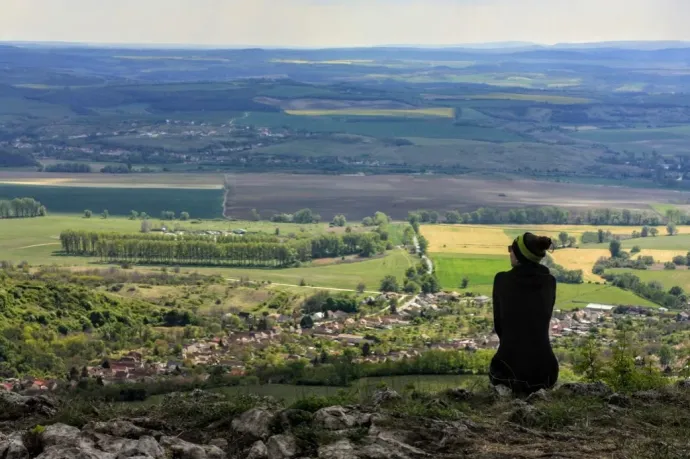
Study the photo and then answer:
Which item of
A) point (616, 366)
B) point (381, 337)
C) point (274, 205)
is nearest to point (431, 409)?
point (616, 366)

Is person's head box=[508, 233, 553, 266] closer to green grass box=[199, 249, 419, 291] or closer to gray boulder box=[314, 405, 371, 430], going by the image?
gray boulder box=[314, 405, 371, 430]

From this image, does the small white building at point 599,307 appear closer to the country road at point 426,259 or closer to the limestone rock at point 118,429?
the country road at point 426,259

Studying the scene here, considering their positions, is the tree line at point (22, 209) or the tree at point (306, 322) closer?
the tree at point (306, 322)

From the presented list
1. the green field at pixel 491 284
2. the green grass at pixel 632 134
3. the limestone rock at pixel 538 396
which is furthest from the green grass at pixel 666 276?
the green grass at pixel 632 134

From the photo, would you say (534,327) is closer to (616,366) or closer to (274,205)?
(616,366)

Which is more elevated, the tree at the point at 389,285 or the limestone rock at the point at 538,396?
the limestone rock at the point at 538,396

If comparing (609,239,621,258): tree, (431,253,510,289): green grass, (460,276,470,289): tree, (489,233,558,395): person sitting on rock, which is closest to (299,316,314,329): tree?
(431,253,510,289): green grass
